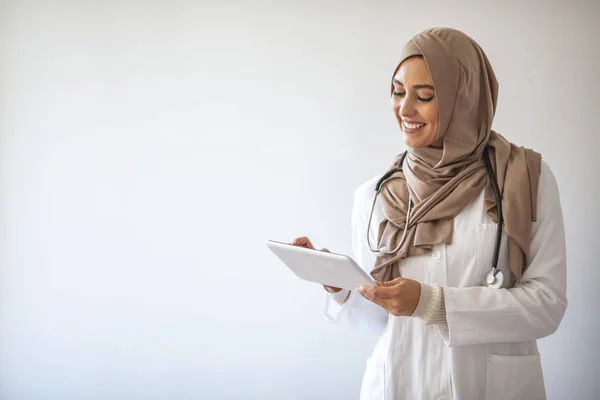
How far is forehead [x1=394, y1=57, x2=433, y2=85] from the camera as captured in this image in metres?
1.37

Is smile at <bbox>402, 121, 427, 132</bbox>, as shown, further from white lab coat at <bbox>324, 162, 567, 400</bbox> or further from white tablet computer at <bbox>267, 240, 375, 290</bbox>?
white tablet computer at <bbox>267, 240, 375, 290</bbox>

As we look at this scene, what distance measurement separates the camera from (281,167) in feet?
7.28

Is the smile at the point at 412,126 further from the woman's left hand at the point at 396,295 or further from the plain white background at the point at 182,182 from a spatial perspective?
the plain white background at the point at 182,182

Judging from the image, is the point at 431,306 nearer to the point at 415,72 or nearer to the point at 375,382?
the point at 375,382

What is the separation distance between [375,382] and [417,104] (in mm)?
629

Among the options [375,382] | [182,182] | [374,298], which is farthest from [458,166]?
[182,182]

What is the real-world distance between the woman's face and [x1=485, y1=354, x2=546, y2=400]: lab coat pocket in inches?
19.5

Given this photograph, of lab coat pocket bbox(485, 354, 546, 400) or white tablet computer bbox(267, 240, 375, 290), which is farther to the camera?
lab coat pocket bbox(485, 354, 546, 400)

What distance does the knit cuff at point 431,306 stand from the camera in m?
1.28

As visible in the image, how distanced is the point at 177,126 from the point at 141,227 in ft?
1.28

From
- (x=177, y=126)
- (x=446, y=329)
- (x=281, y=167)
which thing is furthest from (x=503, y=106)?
(x=177, y=126)

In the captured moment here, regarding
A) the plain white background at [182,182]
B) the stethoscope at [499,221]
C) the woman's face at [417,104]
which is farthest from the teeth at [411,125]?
the plain white background at [182,182]

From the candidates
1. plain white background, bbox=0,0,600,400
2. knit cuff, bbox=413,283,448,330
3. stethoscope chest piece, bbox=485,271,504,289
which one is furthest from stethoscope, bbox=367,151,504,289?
plain white background, bbox=0,0,600,400

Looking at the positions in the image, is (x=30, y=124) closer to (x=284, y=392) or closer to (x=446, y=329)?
(x=284, y=392)
